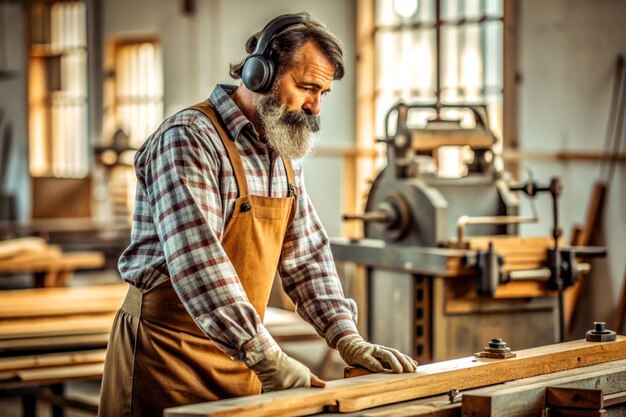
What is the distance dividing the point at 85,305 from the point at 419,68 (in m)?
3.14

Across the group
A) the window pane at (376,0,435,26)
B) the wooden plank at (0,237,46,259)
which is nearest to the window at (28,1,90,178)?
the wooden plank at (0,237,46,259)

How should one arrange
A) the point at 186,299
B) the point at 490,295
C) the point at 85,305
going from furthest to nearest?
1. the point at 85,305
2. the point at 490,295
3. the point at 186,299

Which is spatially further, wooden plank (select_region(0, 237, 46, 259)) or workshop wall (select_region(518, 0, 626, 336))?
wooden plank (select_region(0, 237, 46, 259))

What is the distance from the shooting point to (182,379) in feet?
8.52

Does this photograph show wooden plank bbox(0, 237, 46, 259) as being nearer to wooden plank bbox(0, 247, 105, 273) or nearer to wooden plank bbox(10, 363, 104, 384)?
wooden plank bbox(0, 247, 105, 273)

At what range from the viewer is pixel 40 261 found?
24.5 ft

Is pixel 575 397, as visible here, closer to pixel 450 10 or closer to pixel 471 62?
pixel 471 62

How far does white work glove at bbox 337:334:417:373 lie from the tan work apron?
0.26 m

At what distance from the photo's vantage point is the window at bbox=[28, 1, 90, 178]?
11734mm

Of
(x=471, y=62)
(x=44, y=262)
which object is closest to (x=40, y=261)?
(x=44, y=262)

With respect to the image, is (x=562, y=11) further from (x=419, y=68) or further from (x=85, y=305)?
(x=85, y=305)

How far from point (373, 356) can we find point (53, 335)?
2.89 metres

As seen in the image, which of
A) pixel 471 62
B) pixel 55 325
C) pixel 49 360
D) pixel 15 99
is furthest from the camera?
pixel 15 99

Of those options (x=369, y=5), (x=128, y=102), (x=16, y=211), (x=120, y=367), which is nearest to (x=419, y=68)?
(x=369, y=5)
